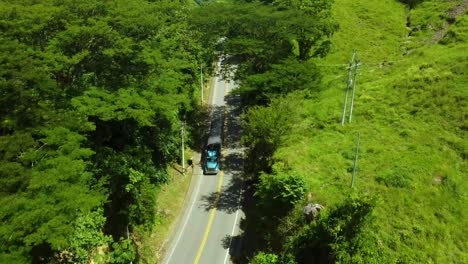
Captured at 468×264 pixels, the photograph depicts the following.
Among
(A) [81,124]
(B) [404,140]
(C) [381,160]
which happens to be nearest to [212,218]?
(A) [81,124]

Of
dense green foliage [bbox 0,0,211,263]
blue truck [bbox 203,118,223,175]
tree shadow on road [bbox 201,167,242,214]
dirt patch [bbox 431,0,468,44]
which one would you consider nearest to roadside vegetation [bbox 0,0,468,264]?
dense green foliage [bbox 0,0,211,263]

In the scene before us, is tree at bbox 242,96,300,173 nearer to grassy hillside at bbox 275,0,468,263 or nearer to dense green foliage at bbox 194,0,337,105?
grassy hillside at bbox 275,0,468,263

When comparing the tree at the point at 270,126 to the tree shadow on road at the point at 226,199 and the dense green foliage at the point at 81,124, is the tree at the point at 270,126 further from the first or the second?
Result: the dense green foliage at the point at 81,124

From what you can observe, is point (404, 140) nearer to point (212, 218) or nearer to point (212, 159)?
point (212, 218)

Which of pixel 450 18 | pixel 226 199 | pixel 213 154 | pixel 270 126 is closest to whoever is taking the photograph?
pixel 270 126

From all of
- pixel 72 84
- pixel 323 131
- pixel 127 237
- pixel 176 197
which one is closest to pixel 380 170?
pixel 323 131
